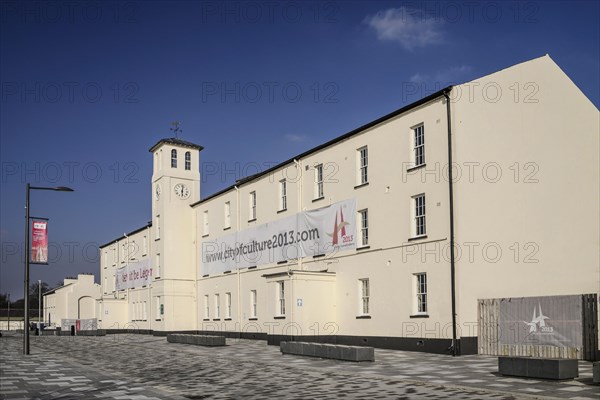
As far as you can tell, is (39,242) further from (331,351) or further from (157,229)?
(157,229)

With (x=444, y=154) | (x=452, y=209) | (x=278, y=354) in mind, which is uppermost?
(x=444, y=154)

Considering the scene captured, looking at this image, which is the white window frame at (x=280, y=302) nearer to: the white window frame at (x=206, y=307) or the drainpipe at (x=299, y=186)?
the drainpipe at (x=299, y=186)

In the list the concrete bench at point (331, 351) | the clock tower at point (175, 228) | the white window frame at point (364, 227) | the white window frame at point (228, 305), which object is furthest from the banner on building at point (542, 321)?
the clock tower at point (175, 228)

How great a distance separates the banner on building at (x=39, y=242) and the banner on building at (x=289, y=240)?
12.3 m

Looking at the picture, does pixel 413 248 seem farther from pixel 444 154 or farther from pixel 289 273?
pixel 289 273

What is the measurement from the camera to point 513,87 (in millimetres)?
26250

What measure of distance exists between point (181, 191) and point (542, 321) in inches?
1295

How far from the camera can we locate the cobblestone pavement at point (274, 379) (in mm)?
13867

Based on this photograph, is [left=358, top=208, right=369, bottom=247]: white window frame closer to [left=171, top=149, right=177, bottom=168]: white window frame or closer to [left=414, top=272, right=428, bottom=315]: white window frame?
[left=414, top=272, right=428, bottom=315]: white window frame

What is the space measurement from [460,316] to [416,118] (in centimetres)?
811

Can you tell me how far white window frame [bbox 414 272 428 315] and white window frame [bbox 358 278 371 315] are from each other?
10.9 ft

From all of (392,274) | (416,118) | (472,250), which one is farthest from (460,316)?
(416,118)

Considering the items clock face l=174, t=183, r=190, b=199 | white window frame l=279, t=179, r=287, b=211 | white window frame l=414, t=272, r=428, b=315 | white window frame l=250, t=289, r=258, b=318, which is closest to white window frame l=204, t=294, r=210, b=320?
white window frame l=250, t=289, r=258, b=318

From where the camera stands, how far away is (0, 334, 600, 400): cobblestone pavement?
1387cm
